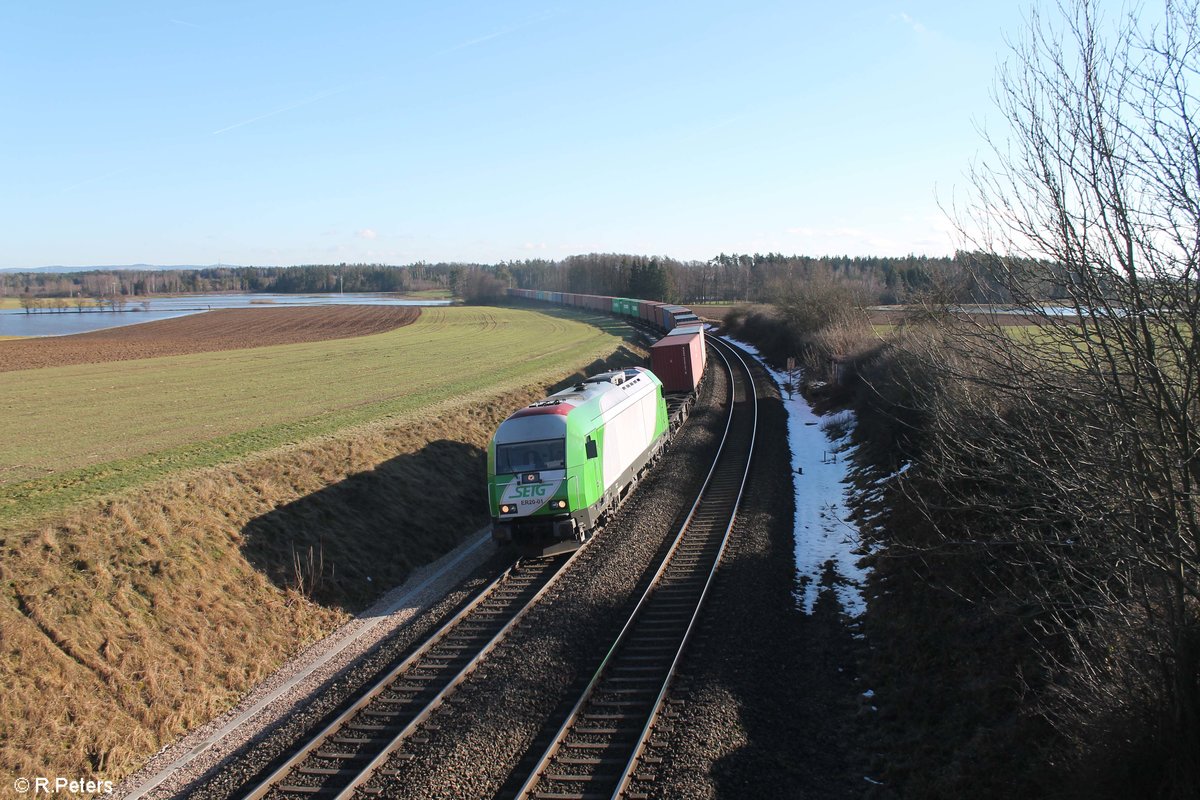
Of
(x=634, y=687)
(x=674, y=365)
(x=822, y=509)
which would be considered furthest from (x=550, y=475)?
(x=674, y=365)

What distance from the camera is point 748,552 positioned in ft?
51.5

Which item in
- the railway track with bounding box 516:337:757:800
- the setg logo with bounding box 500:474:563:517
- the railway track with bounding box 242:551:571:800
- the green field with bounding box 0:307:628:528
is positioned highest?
the green field with bounding box 0:307:628:528

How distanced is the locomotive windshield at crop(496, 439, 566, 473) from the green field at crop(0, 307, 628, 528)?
649cm

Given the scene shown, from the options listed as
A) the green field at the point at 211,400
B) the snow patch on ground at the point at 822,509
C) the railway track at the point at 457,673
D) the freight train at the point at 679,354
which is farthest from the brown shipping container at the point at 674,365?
the railway track at the point at 457,673

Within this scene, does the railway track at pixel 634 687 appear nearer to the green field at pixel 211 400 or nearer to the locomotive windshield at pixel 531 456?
the locomotive windshield at pixel 531 456

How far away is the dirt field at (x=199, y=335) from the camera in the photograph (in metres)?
45.1

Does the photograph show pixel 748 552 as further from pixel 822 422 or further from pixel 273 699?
pixel 822 422

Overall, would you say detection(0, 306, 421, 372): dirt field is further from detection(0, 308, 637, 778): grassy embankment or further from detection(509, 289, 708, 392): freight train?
detection(509, 289, 708, 392): freight train

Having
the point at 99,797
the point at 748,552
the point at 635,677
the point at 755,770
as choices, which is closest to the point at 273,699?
the point at 99,797

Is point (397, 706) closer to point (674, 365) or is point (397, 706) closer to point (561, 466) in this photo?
point (561, 466)

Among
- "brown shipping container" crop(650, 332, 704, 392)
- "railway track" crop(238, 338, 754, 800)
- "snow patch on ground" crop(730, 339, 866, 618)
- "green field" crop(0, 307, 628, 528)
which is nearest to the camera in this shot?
"railway track" crop(238, 338, 754, 800)

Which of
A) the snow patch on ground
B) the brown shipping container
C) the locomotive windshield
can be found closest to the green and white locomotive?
the locomotive windshield

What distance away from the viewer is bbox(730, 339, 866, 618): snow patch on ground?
1440 centimetres

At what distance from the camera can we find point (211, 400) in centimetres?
2714
